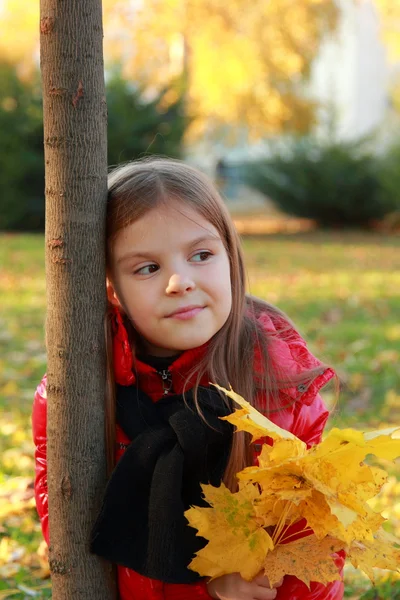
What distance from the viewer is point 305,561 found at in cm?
172

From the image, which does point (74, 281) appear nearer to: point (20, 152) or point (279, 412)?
point (279, 412)

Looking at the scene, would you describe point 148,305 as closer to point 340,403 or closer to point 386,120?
point 340,403

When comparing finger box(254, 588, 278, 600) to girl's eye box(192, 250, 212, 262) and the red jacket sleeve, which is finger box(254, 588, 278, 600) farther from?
girl's eye box(192, 250, 212, 262)

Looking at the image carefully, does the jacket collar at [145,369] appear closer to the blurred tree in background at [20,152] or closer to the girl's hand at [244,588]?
the girl's hand at [244,588]

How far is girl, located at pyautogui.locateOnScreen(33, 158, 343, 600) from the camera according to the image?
→ 188cm

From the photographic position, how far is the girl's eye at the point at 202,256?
1.98 metres

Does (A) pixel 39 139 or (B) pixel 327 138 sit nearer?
(A) pixel 39 139

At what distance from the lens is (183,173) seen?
6.81 ft

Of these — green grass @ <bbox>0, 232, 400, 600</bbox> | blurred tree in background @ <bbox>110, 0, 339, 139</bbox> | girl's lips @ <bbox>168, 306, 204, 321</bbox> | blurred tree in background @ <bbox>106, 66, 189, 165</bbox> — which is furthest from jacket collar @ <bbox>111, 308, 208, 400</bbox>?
blurred tree in background @ <bbox>110, 0, 339, 139</bbox>

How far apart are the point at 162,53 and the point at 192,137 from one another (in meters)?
2.05

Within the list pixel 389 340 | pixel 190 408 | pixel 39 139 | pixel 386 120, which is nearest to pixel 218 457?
pixel 190 408

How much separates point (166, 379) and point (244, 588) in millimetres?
522

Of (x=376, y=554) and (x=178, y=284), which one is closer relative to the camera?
(x=376, y=554)

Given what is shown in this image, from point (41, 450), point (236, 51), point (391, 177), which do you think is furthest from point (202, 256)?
point (236, 51)
